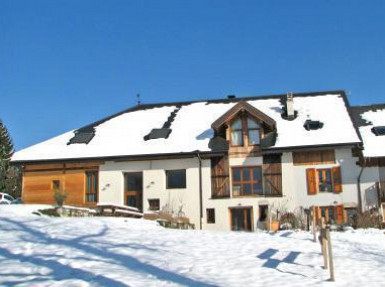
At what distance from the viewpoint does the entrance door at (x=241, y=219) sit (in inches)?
1062

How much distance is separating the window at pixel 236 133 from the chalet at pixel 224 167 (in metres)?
0.05

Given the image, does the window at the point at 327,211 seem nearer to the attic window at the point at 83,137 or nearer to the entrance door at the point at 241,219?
the entrance door at the point at 241,219

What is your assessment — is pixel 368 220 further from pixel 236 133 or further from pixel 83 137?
pixel 83 137

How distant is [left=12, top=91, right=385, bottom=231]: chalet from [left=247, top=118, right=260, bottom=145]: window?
5 cm

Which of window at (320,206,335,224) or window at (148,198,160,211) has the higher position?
window at (148,198,160,211)

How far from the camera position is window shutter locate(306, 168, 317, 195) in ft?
87.7

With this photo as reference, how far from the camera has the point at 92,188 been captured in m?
29.1

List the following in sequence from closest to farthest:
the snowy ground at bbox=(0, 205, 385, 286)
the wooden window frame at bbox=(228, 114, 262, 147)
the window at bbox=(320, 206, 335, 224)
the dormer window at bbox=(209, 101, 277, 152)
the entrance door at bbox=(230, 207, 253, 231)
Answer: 1. the snowy ground at bbox=(0, 205, 385, 286)
2. the window at bbox=(320, 206, 335, 224)
3. the entrance door at bbox=(230, 207, 253, 231)
4. the dormer window at bbox=(209, 101, 277, 152)
5. the wooden window frame at bbox=(228, 114, 262, 147)

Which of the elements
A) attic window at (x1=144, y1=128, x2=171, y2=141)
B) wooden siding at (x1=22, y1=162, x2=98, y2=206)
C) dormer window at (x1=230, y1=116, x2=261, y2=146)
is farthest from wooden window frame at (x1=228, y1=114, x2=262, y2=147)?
wooden siding at (x1=22, y1=162, x2=98, y2=206)

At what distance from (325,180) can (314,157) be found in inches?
51.1

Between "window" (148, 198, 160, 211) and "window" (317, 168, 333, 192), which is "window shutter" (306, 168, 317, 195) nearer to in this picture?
"window" (317, 168, 333, 192)

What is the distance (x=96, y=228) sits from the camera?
15.7 metres

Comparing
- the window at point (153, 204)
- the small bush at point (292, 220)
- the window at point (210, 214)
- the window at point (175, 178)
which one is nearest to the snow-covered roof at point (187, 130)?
the window at point (175, 178)

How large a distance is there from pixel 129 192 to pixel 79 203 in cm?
277
